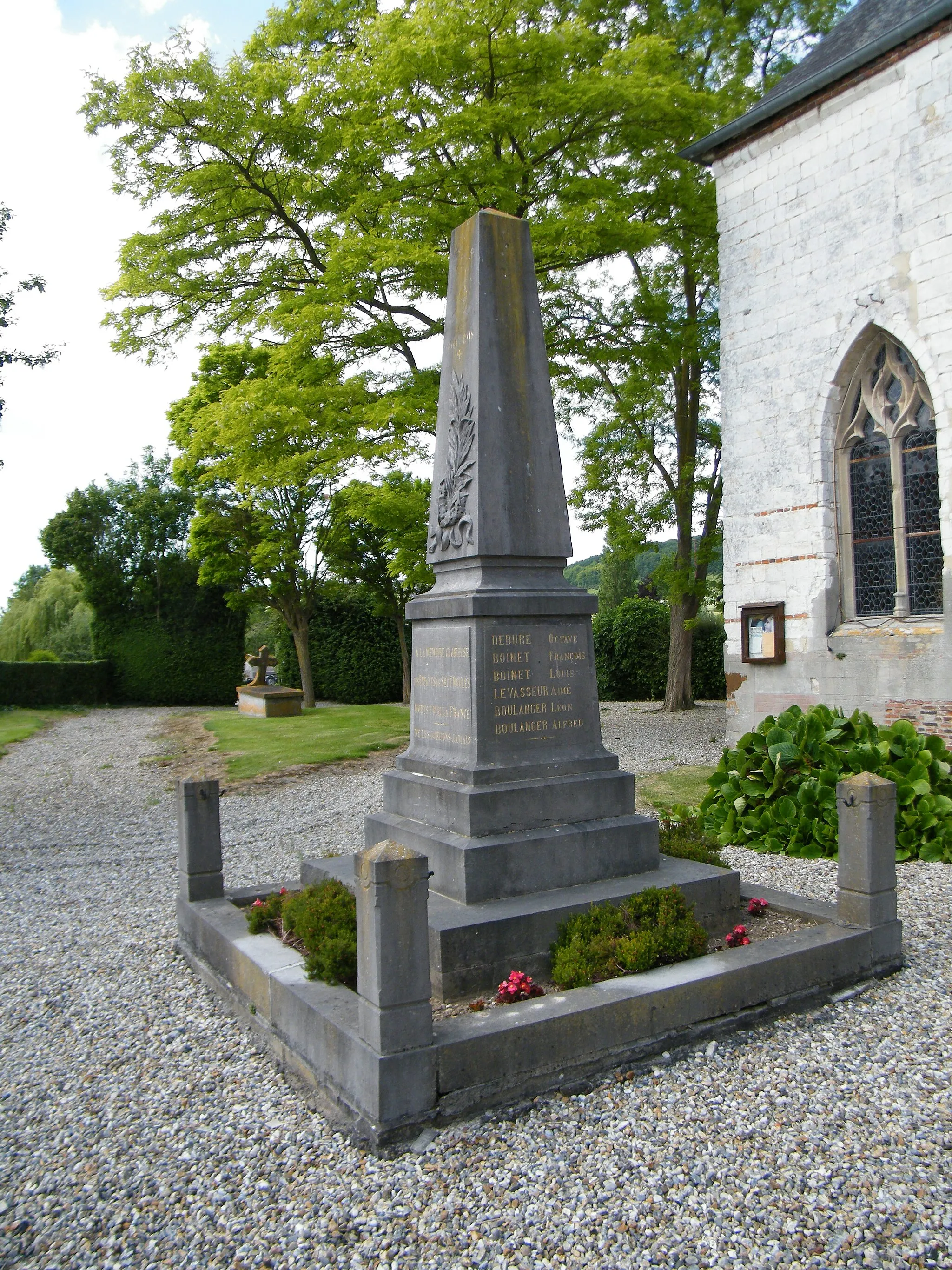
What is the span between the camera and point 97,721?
2309cm

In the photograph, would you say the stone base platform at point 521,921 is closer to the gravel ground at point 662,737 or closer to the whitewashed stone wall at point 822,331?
the whitewashed stone wall at point 822,331

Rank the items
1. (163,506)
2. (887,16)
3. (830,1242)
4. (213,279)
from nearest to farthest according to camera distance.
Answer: (830,1242), (887,16), (213,279), (163,506)

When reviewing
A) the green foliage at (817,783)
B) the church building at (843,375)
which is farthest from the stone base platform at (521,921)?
the church building at (843,375)

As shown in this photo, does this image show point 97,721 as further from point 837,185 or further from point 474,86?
point 837,185

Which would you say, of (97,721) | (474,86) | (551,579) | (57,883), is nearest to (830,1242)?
→ (551,579)

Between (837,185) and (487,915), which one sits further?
(837,185)

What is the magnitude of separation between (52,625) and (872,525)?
104ft

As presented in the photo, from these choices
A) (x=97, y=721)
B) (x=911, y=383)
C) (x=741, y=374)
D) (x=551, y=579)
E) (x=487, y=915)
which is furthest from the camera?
(x=97, y=721)

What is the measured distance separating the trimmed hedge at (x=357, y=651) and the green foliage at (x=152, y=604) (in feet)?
12.4

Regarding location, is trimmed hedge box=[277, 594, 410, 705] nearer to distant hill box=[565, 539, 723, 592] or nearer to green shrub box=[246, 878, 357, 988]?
distant hill box=[565, 539, 723, 592]

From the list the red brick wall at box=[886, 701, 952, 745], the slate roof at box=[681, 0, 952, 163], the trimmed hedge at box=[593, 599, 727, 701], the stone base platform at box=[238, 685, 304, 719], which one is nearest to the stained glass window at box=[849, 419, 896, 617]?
the red brick wall at box=[886, 701, 952, 745]

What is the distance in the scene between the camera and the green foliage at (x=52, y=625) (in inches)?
1319

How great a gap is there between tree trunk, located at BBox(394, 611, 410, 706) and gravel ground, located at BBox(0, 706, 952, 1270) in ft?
63.4

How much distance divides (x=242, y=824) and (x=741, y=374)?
8118 millimetres
